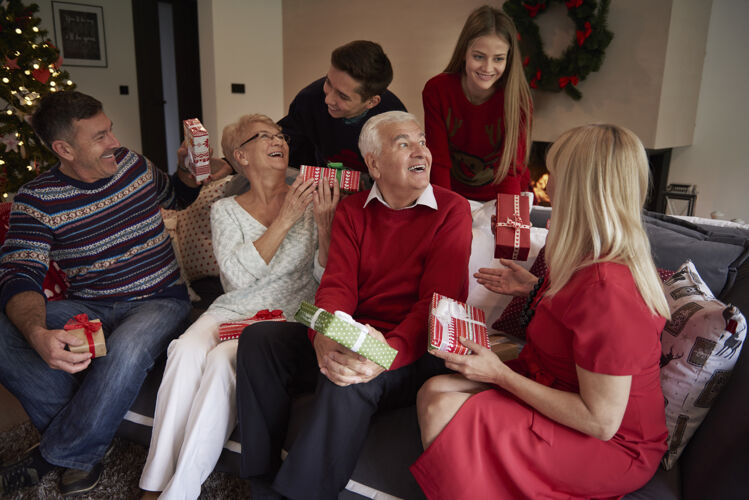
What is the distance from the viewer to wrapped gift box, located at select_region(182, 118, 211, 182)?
194 cm

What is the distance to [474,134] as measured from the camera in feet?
7.07

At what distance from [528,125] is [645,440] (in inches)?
50.9

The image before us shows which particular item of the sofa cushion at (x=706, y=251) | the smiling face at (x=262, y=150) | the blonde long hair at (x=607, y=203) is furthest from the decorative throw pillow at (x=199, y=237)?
the sofa cushion at (x=706, y=251)

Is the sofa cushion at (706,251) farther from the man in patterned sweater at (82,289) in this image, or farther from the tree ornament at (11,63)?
the tree ornament at (11,63)

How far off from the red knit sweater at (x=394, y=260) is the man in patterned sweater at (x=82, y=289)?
0.70 metres

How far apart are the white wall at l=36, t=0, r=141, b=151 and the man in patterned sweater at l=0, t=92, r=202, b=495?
436 cm

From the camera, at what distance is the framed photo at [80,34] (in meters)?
5.43

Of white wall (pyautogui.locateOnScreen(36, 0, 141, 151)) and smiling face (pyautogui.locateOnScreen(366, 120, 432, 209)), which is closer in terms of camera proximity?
smiling face (pyautogui.locateOnScreen(366, 120, 432, 209))

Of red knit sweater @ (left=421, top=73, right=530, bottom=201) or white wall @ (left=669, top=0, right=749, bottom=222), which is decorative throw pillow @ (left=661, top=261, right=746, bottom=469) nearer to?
red knit sweater @ (left=421, top=73, right=530, bottom=201)

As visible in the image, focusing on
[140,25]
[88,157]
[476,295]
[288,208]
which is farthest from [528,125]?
[140,25]

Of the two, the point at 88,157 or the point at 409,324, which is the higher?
the point at 88,157

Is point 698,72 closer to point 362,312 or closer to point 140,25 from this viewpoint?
point 362,312

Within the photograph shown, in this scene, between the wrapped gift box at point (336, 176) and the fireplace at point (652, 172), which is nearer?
the wrapped gift box at point (336, 176)

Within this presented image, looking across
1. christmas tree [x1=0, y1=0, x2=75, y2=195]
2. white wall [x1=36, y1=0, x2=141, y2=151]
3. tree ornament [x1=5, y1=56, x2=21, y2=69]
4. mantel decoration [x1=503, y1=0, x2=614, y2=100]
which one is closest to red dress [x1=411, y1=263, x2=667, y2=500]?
mantel decoration [x1=503, y1=0, x2=614, y2=100]
